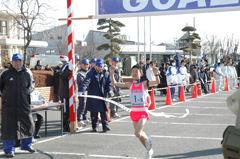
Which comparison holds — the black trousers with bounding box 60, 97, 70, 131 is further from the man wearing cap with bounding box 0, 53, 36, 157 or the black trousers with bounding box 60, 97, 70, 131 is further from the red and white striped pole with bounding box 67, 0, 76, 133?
the man wearing cap with bounding box 0, 53, 36, 157

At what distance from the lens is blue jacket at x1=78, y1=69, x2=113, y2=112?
8.92 meters

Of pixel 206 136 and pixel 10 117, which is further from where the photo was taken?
pixel 206 136

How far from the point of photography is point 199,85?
19625 millimetres

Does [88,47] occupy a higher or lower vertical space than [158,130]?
higher

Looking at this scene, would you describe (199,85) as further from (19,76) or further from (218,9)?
(19,76)

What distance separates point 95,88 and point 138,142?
2.21 meters

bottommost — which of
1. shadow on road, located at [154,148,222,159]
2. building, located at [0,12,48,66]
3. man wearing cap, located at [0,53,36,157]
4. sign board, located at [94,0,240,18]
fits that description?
shadow on road, located at [154,148,222,159]

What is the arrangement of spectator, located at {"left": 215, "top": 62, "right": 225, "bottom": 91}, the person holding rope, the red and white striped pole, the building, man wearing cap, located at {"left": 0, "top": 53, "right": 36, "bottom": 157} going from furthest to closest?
the building < spectator, located at {"left": 215, "top": 62, "right": 225, "bottom": 91} < the red and white striped pole < man wearing cap, located at {"left": 0, "top": 53, "right": 36, "bottom": 157} < the person holding rope

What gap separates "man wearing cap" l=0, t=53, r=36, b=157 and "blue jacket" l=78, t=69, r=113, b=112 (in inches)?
94.8

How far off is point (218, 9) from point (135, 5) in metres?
2.04

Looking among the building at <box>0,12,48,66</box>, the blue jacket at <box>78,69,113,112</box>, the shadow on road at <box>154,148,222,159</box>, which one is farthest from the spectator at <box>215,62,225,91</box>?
the building at <box>0,12,48,66</box>

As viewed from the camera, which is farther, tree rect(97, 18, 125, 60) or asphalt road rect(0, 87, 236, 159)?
tree rect(97, 18, 125, 60)

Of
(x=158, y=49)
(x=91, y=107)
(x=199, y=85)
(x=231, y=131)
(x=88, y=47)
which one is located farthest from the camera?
(x=158, y=49)

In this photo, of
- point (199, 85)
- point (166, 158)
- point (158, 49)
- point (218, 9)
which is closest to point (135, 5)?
point (218, 9)
